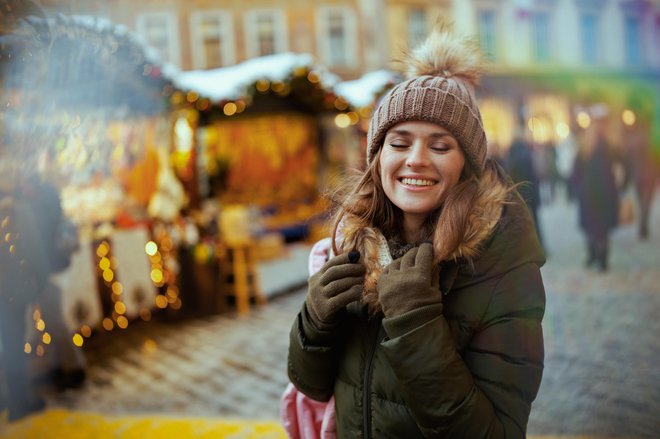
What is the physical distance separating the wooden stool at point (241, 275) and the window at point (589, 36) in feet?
20.2

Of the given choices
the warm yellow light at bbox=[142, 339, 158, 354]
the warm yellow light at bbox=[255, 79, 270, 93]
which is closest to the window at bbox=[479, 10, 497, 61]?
the warm yellow light at bbox=[255, 79, 270, 93]

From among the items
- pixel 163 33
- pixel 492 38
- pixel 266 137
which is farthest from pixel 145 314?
pixel 492 38

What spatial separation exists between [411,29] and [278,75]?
8298 mm

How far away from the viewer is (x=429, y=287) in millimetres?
1330

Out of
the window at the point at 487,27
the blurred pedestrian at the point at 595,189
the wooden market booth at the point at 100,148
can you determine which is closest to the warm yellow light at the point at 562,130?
the blurred pedestrian at the point at 595,189

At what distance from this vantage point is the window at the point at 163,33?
14.0 m

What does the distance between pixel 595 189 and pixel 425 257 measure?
7.69 m

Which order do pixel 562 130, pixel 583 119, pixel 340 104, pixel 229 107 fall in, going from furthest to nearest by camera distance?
pixel 340 104
pixel 562 130
pixel 583 119
pixel 229 107

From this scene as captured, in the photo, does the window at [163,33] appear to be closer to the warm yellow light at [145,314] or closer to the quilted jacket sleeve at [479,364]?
the warm yellow light at [145,314]

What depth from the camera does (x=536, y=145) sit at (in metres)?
9.77

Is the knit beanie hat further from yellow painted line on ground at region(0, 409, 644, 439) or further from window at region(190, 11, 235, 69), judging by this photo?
window at region(190, 11, 235, 69)

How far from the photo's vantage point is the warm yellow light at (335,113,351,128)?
11.8 meters

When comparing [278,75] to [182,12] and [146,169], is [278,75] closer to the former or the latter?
[146,169]

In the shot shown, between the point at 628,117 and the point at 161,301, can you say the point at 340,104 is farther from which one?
the point at 161,301
